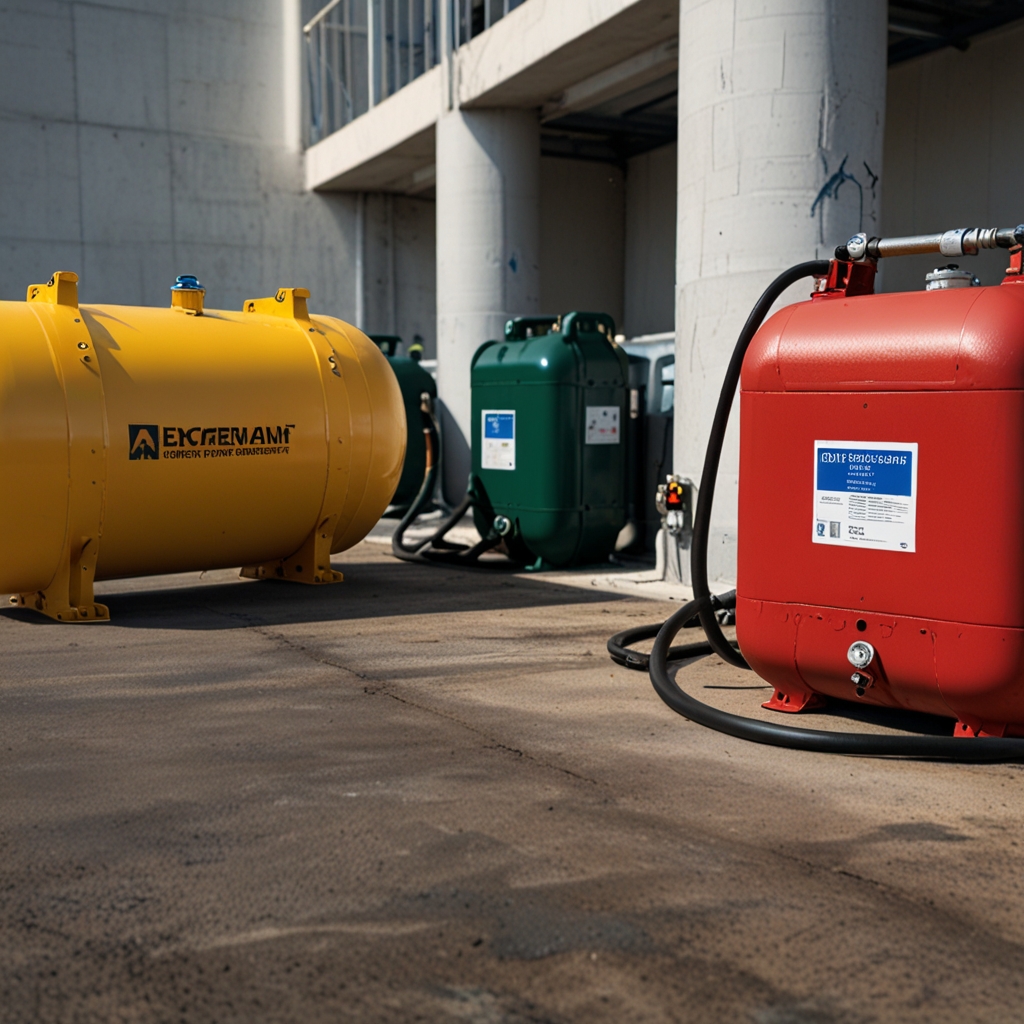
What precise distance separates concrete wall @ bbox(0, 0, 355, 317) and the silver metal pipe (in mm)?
11436

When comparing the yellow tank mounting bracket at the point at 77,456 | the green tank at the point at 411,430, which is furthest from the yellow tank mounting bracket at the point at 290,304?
the green tank at the point at 411,430

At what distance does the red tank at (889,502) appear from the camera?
11.1 feet

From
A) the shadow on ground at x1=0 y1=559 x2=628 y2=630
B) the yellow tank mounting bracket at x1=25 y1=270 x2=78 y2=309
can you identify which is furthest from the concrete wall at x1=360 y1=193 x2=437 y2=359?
the yellow tank mounting bracket at x1=25 y1=270 x2=78 y2=309

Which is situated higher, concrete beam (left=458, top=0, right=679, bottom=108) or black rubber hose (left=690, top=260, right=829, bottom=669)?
concrete beam (left=458, top=0, right=679, bottom=108)

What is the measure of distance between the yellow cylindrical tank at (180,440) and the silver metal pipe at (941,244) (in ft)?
11.0

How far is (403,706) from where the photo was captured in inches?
165

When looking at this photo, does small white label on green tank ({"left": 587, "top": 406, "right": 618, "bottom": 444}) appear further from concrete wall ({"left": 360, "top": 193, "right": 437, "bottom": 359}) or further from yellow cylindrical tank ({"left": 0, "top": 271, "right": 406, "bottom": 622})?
concrete wall ({"left": 360, "top": 193, "right": 437, "bottom": 359})

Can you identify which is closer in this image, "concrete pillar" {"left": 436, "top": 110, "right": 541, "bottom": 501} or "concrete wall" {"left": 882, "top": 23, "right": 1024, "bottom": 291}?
"concrete wall" {"left": 882, "top": 23, "right": 1024, "bottom": 291}

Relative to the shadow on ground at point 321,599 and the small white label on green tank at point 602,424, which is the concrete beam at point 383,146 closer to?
the small white label on green tank at point 602,424

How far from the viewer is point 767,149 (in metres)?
6.46

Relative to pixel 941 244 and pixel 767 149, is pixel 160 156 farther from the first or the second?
pixel 941 244

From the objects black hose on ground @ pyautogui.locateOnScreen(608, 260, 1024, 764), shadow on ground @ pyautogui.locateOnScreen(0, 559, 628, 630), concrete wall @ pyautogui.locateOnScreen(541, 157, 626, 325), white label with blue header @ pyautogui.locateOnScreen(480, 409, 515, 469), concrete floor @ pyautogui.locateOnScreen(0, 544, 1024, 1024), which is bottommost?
concrete floor @ pyautogui.locateOnScreen(0, 544, 1024, 1024)

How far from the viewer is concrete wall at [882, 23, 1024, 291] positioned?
998 cm

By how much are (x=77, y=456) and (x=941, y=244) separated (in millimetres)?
3955
